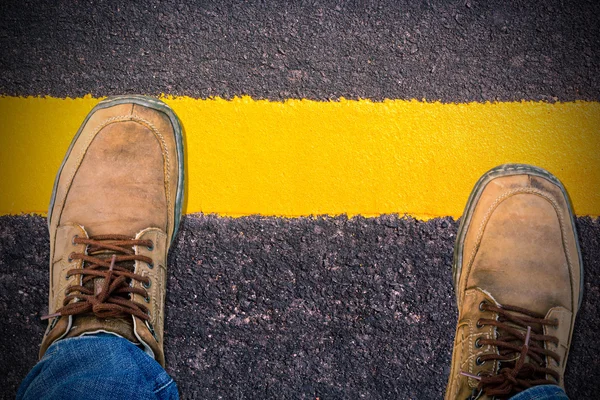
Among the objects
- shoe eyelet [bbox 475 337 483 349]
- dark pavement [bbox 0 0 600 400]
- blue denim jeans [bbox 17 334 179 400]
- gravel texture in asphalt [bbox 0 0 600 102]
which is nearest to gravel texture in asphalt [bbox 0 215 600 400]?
dark pavement [bbox 0 0 600 400]

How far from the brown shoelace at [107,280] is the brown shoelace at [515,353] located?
4.12 feet

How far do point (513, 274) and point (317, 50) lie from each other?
1156 millimetres

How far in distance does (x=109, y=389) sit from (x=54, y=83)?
46.6 inches

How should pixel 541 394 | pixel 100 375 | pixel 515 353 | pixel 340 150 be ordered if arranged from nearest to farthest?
pixel 100 375 < pixel 541 394 < pixel 515 353 < pixel 340 150

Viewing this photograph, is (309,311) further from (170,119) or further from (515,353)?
(170,119)

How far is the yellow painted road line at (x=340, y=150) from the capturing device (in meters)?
1.79

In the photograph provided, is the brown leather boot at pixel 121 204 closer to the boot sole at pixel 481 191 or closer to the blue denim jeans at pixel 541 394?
the boot sole at pixel 481 191

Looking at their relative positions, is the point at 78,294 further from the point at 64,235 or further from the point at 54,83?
the point at 54,83

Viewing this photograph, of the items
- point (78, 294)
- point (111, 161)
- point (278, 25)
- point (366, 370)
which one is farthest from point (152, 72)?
point (366, 370)

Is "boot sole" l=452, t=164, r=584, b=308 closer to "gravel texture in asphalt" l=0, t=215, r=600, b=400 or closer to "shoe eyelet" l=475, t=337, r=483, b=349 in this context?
"gravel texture in asphalt" l=0, t=215, r=600, b=400

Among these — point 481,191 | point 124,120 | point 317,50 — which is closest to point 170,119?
point 124,120

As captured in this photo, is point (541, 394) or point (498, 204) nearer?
point (541, 394)

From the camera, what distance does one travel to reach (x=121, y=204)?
1.79m

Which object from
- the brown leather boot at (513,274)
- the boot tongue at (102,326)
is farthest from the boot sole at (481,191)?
the boot tongue at (102,326)
